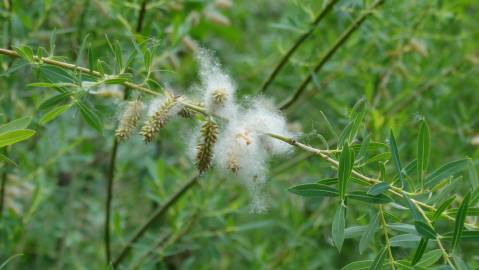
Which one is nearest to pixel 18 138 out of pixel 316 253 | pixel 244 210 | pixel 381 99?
Result: pixel 244 210

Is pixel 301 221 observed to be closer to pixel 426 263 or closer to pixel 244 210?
pixel 244 210

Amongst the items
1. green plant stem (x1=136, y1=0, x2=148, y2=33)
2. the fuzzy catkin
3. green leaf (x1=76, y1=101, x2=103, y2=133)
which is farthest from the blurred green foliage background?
the fuzzy catkin

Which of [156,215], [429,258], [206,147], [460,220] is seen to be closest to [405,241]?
[429,258]

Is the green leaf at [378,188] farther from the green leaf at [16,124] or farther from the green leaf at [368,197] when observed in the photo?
the green leaf at [16,124]

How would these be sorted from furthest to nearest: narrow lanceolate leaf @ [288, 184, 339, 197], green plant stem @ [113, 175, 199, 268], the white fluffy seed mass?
green plant stem @ [113, 175, 199, 268], the white fluffy seed mass, narrow lanceolate leaf @ [288, 184, 339, 197]

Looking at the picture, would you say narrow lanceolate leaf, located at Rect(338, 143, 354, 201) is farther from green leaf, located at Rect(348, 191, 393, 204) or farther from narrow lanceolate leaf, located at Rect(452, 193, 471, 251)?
narrow lanceolate leaf, located at Rect(452, 193, 471, 251)

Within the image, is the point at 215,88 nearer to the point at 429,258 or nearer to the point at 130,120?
the point at 130,120
